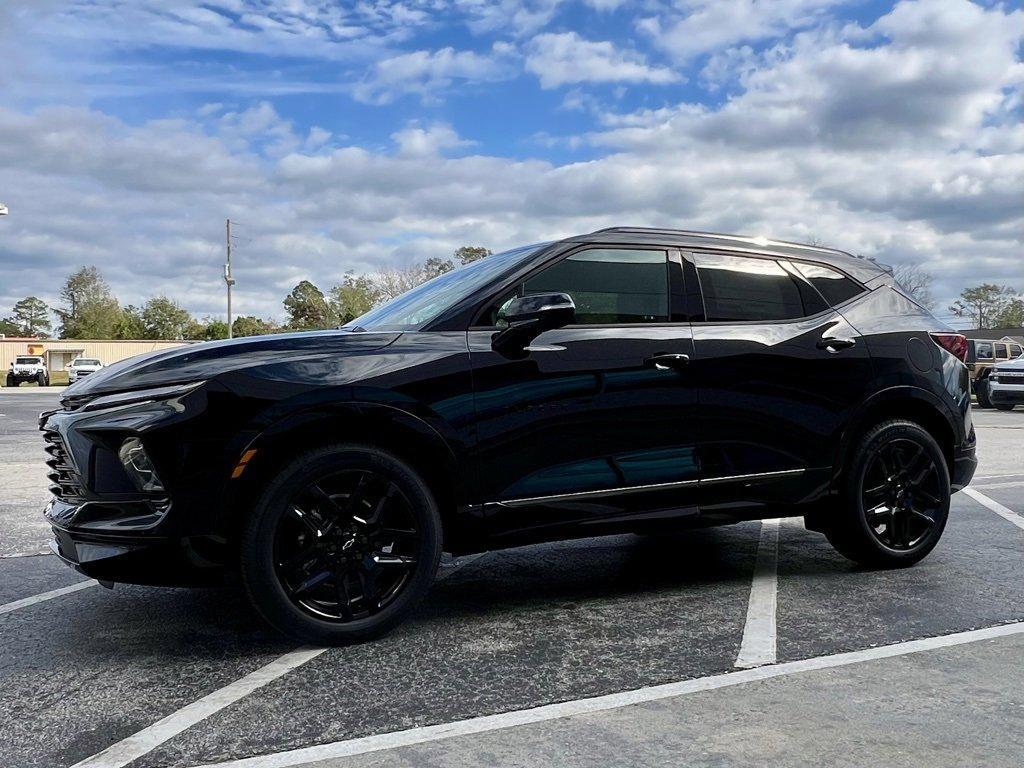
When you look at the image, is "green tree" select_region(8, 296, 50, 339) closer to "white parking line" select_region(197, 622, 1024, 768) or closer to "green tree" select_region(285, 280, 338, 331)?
"green tree" select_region(285, 280, 338, 331)

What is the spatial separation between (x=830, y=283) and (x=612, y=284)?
1.45 m

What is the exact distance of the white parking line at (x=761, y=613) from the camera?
366cm

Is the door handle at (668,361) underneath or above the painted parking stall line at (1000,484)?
above

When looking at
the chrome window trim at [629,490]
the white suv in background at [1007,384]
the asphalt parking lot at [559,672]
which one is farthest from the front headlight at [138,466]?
the white suv in background at [1007,384]

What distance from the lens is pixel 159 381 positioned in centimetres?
358

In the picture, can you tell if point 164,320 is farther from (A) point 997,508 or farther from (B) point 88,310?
(A) point 997,508

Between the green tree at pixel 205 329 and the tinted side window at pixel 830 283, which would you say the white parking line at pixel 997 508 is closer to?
the tinted side window at pixel 830 283

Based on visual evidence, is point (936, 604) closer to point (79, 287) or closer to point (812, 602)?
point (812, 602)

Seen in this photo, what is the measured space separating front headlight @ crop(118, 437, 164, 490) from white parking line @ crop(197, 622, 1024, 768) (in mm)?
1219

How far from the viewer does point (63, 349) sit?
70188mm

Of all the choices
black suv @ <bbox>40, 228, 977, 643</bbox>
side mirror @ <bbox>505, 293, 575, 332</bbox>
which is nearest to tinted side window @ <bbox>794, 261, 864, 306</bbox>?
black suv @ <bbox>40, 228, 977, 643</bbox>

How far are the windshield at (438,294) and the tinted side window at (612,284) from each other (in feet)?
0.58

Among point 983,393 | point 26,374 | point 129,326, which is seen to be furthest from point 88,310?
point 983,393

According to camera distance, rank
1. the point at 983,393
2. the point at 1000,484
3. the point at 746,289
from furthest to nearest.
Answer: the point at 983,393 → the point at 1000,484 → the point at 746,289
